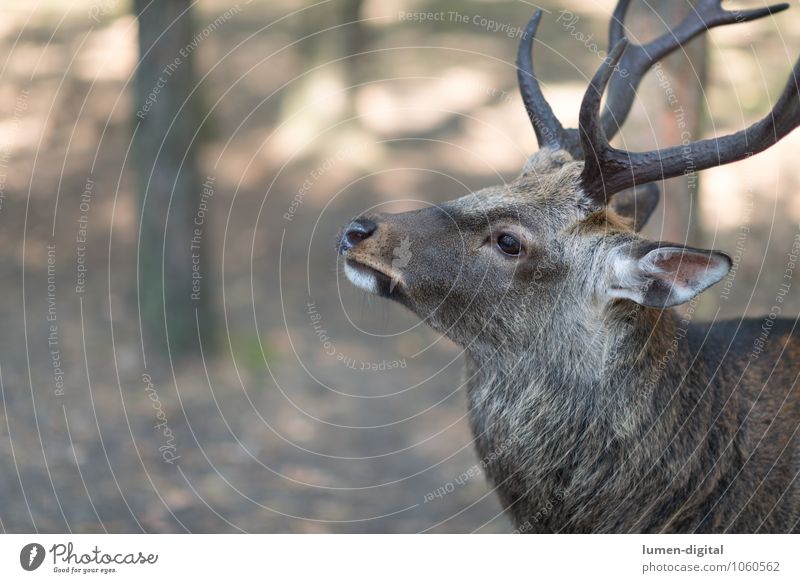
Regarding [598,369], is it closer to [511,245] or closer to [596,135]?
[511,245]

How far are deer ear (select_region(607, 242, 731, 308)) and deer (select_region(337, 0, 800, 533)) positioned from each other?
0.02m

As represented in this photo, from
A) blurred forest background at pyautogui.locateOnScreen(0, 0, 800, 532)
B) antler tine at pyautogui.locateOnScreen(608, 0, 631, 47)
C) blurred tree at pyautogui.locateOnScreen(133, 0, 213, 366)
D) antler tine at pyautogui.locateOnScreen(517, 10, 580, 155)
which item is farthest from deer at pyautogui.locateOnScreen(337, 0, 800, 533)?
blurred tree at pyautogui.locateOnScreen(133, 0, 213, 366)

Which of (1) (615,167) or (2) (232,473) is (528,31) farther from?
(2) (232,473)

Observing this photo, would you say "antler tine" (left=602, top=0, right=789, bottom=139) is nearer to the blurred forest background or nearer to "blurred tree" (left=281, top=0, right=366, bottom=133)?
the blurred forest background

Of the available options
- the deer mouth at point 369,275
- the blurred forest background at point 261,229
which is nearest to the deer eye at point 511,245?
the deer mouth at point 369,275

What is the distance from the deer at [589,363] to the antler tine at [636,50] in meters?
0.51

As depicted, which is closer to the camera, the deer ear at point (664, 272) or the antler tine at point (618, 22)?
the deer ear at point (664, 272)

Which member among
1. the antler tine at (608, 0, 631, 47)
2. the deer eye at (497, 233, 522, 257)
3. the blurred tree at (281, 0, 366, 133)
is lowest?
the deer eye at (497, 233, 522, 257)

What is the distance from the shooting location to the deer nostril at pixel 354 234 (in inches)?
191

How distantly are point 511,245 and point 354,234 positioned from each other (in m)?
0.86

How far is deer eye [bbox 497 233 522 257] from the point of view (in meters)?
4.94

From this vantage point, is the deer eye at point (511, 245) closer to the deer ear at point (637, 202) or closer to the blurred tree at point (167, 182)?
the deer ear at point (637, 202)

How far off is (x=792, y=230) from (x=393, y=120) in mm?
6020

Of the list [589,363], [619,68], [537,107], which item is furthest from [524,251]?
[619,68]
